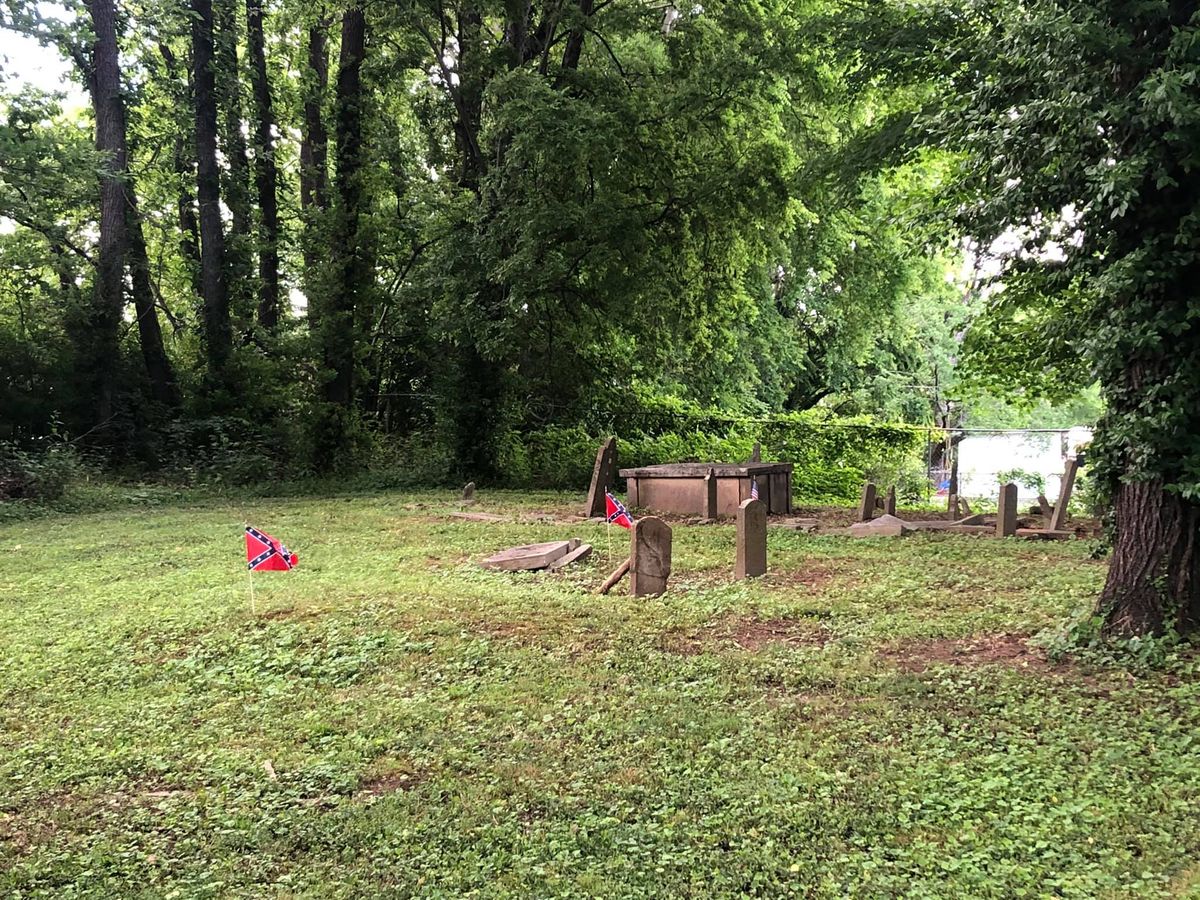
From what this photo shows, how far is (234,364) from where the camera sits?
19.6 m

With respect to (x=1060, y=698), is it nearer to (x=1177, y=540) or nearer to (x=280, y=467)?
(x=1177, y=540)

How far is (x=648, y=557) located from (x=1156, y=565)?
3.89m

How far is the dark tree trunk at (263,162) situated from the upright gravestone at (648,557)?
17.7 metres

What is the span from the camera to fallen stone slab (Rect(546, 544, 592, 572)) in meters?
9.10

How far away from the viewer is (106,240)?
61.7ft

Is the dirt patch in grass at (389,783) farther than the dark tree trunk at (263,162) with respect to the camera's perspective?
No

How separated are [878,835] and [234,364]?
63.4 ft

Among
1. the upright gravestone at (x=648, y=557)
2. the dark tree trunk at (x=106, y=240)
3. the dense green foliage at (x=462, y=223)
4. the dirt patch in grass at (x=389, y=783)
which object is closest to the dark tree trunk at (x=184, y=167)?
the dense green foliage at (x=462, y=223)

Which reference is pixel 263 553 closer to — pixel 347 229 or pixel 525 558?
pixel 525 558

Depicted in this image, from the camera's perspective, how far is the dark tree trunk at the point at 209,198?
19.9m

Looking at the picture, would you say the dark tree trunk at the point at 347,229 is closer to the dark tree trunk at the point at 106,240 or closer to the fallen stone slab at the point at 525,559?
the dark tree trunk at the point at 106,240

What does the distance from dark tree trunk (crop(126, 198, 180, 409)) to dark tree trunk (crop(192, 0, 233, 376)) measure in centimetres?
164

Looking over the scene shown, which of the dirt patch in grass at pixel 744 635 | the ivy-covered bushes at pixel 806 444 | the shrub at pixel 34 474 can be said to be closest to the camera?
the dirt patch in grass at pixel 744 635

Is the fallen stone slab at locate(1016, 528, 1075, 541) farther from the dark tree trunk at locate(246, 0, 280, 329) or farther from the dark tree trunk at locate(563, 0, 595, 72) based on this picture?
the dark tree trunk at locate(246, 0, 280, 329)
